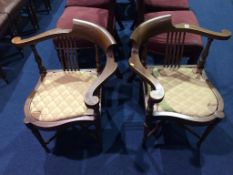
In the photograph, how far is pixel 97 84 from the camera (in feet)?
3.43

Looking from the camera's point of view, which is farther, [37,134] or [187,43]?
[187,43]

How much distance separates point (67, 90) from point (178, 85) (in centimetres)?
65

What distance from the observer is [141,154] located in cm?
150

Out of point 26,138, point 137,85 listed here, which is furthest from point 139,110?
point 26,138

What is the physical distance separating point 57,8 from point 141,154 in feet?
7.32

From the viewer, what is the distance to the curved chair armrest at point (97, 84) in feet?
3.19

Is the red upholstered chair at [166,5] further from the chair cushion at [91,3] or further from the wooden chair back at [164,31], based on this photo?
the wooden chair back at [164,31]

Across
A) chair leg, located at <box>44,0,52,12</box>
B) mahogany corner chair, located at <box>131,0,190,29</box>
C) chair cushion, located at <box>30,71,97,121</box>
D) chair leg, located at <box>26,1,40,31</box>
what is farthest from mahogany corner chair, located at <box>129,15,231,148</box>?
chair leg, located at <box>44,0,52,12</box>

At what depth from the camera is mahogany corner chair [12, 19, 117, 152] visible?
1.19 metres

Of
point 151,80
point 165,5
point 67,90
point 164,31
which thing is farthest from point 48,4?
point 151,80

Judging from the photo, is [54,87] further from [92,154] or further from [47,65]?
[47,65]

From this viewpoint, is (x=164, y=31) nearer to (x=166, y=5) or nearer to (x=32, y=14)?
(x=166, y=5)

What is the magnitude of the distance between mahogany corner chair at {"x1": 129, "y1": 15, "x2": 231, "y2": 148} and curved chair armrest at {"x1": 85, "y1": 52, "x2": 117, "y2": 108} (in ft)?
0.32

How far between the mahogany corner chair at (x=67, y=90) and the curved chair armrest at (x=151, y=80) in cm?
10
